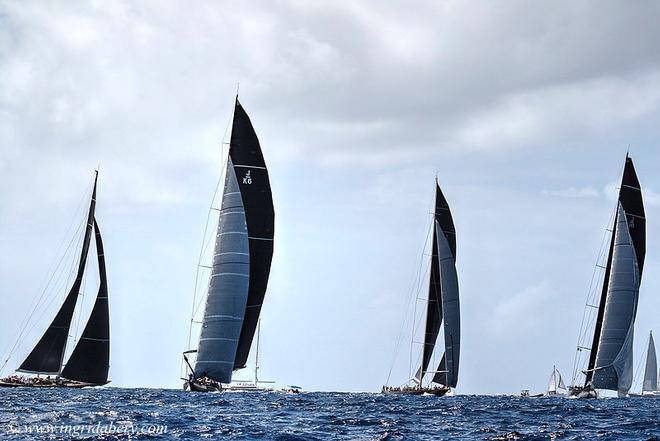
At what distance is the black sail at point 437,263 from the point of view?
89375mm

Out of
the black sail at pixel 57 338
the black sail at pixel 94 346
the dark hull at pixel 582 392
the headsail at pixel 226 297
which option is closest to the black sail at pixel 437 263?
the dark hull at pixel 582 392

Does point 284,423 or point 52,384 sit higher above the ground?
point 52,384

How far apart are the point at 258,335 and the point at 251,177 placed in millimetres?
40335

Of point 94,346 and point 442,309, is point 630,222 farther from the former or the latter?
point 94,346

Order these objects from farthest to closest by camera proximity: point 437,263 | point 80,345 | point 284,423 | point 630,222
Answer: point 437,263, point 630,222, point 80,345, point 284,423

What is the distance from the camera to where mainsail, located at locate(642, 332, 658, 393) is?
537 ft

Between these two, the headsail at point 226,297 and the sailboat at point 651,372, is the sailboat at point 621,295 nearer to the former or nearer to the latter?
the headsail at point 226,297

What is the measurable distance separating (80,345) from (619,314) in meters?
44.8

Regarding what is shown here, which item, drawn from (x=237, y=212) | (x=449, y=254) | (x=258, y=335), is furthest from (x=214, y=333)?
(x=258, y=335)

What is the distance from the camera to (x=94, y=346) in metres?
79.9

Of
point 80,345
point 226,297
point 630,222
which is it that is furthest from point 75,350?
point 630,222

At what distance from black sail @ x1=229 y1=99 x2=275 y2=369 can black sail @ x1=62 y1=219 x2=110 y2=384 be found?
15638 millimetres

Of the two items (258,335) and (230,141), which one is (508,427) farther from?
(258,335)

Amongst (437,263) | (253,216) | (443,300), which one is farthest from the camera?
(437,263)
